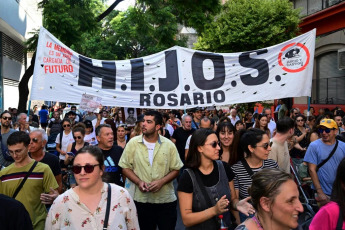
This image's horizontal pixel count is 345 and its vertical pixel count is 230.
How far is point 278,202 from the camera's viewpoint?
2.50m

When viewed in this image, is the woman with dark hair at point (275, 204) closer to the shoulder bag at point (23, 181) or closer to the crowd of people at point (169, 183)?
the crowd of people at point (169, 183)

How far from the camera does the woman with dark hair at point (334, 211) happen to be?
278 centimetres

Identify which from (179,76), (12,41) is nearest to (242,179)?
(179,76)

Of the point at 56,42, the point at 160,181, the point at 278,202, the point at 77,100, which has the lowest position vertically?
the point at 160,181

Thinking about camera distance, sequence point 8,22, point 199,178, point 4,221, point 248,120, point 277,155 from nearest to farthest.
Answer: point 4,221, point 199,178, point 277,155, point 248,120, point 8,22

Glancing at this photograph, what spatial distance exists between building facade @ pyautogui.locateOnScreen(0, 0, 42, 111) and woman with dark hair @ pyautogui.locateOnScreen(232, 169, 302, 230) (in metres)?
17.9

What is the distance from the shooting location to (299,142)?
333 inches

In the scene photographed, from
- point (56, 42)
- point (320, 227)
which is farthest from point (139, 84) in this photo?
point (320, 227)

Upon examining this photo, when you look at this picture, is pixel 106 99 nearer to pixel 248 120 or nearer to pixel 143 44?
pixel 248 120

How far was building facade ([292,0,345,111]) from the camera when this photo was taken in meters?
21.9

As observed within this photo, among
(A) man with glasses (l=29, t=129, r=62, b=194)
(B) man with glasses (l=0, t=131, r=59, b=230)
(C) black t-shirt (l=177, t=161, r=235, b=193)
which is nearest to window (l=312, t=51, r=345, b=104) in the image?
(A) man with glasses (l=29, t=129, r=62, b=194)

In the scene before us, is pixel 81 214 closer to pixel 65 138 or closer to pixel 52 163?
pixel 52 163

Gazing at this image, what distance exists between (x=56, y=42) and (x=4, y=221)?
6300mm

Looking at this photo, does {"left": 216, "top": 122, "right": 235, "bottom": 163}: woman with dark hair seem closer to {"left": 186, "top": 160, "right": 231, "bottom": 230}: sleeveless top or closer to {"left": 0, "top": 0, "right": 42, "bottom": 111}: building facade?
{"left": 186, "top": 160, "right": 231, "bottom": 230}: sleeveless top
